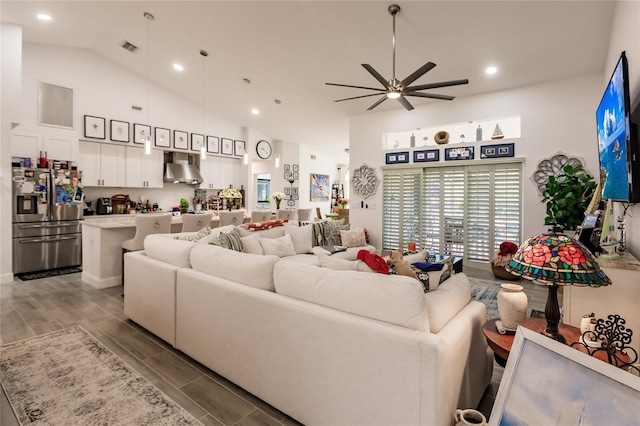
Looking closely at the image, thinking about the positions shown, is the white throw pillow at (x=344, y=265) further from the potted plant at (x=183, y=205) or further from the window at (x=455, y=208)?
the potted plant at (x=183, y=205)

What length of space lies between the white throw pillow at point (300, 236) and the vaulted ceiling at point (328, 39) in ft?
8.89

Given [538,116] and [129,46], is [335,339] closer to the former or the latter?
[538,116]

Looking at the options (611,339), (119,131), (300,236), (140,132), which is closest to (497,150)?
(300,236)

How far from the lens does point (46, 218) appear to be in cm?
537

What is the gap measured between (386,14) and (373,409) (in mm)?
4125

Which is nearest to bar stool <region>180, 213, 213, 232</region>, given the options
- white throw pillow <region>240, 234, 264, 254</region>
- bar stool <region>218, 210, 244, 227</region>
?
bar stool <region>218, 210, 244, 227</region>

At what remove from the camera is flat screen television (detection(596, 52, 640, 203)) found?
74.0 inches

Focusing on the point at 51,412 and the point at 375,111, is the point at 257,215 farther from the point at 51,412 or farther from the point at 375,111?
the point at 51,412

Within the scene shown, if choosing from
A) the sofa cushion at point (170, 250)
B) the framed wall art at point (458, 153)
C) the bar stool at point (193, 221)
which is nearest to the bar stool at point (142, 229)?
the bar stool at point (193, 221)

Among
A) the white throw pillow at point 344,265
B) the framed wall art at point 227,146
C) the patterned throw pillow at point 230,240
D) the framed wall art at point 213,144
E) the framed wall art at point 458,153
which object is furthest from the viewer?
the framed wall art at point 227,146

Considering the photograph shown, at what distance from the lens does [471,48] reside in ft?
13.9

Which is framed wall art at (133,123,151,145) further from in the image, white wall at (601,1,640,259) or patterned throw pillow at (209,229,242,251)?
white wall at (601,1,640,259)

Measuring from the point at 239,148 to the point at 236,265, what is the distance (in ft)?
22.7

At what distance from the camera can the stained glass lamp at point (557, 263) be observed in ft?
4.39
